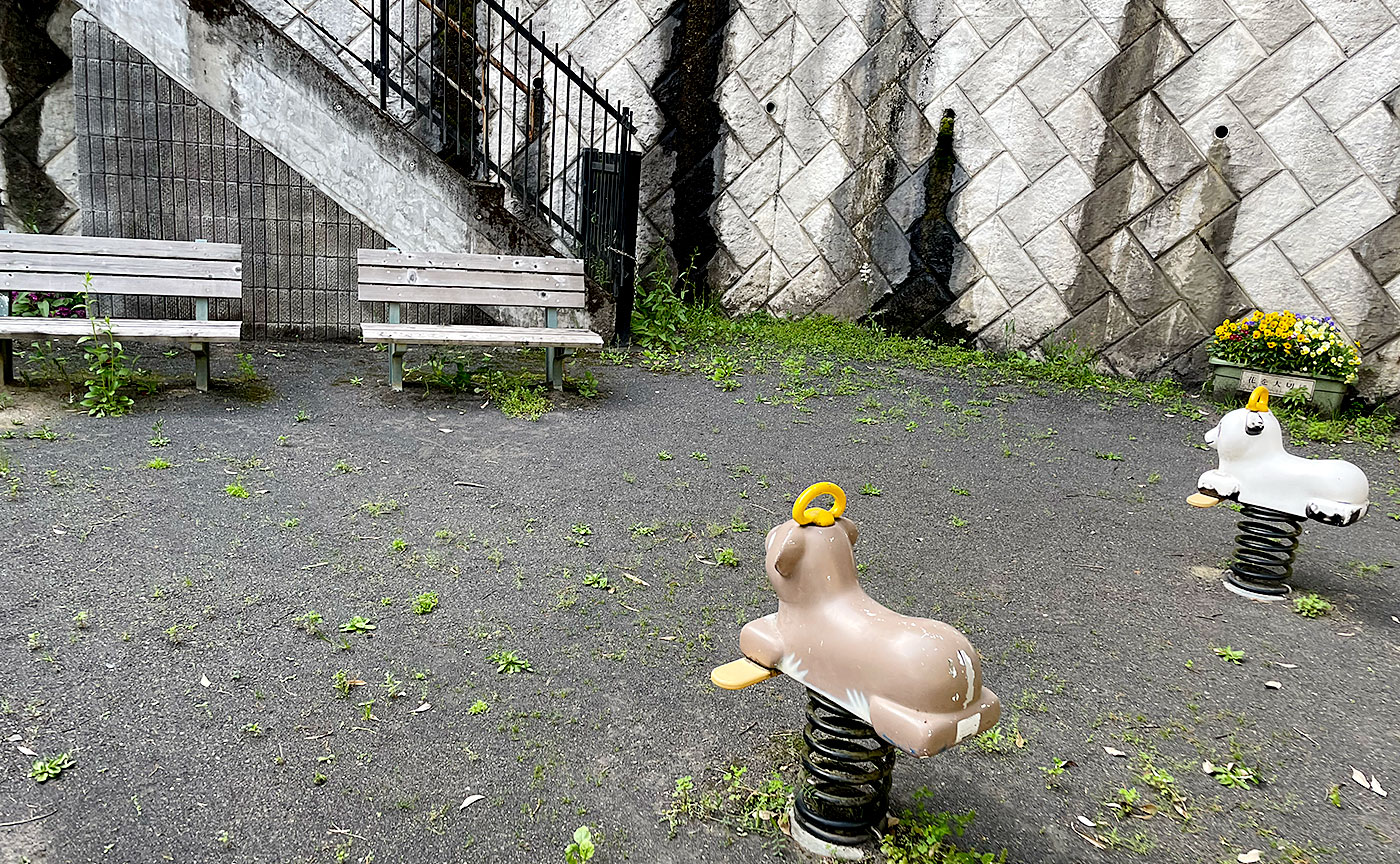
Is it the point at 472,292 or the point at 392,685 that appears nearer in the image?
the point at 392,685

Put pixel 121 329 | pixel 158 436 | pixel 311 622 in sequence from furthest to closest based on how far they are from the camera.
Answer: pixel 121 329 → pixel 158 436 → pixel 311 622

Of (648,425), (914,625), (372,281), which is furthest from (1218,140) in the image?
(914,625)

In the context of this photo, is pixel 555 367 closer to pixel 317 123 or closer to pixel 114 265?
pixel 317 123

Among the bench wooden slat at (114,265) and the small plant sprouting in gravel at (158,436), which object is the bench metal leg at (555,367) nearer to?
the bench wooden slat at (114,265)

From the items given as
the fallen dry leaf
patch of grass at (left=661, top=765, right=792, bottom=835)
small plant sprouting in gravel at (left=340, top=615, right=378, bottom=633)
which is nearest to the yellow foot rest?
patch of grass at (left=661, top=765, right=792, bottom=835)

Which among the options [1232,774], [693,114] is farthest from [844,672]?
[693,114]

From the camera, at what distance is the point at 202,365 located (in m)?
5.66

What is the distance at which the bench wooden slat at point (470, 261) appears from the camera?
631cm

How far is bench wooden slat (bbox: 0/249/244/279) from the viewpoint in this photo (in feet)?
18.6

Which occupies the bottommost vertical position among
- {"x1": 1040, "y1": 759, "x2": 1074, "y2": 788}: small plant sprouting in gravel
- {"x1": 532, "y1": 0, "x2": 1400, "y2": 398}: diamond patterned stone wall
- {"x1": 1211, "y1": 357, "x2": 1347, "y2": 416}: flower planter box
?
{"x1": 1040, "y1": 759, "x2": 1074, "y2": 788}: small plant sprouting in gravel

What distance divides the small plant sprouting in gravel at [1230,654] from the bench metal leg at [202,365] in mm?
5261

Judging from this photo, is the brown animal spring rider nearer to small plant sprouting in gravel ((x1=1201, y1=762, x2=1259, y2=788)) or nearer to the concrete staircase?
small plant sprouting in gravel ((x1=1201, y1=762, x2=1259, y2=788))

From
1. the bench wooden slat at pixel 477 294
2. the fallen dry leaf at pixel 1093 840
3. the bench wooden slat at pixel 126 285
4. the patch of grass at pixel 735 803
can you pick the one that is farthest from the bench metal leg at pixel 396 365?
the fallen dry leaf at pixel 1093 840

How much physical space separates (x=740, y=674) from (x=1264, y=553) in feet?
8.51
